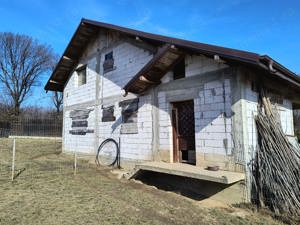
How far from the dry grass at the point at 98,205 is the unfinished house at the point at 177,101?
0.69 m

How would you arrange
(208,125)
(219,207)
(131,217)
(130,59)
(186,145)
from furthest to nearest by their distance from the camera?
(130,59) → (186,145) → (208,125) → (219,207) → (131,217)

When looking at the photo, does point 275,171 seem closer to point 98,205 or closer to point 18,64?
point 98,205

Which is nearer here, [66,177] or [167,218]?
[167,218]

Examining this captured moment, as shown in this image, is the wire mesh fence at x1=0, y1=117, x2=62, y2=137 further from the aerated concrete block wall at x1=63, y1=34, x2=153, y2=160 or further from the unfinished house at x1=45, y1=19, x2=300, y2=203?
the unfinished house at x1=45, y1=19, x2=300, y2=203

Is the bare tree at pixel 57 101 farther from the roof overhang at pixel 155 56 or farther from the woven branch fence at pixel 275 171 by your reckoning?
the woven branch fence at pixel 275 171

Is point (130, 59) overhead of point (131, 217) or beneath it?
overhead

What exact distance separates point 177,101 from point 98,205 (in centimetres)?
373

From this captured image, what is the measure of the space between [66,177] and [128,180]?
1990 mm

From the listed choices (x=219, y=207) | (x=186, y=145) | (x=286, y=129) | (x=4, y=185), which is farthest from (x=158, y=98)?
(x=4, y=185)

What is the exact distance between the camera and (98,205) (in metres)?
5.08

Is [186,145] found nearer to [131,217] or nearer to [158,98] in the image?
[158,98]

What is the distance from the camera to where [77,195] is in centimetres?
573

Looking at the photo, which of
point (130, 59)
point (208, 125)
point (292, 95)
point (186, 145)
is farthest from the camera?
point (130, 59)

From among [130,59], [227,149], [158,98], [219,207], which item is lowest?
[219,207]
